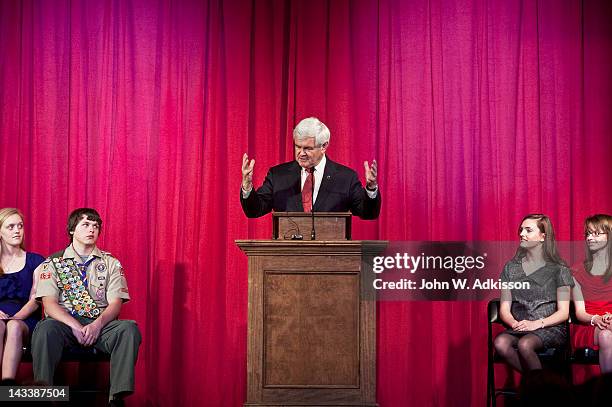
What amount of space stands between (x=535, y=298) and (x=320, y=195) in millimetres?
1372

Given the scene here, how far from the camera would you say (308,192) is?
4.90 meters

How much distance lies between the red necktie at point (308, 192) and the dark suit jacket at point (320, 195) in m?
0.02

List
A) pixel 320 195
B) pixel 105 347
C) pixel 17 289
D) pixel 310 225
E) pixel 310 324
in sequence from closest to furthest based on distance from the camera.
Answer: pixel 310 324
pixel 310 225
pixel 105 347
pixel 320 195
pixel 17 289

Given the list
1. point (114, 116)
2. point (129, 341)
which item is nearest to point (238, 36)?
point (114, 116)

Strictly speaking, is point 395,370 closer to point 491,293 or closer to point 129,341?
point 491,293

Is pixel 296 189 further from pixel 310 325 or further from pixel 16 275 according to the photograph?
pixel 16 275

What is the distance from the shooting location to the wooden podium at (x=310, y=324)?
4.14m

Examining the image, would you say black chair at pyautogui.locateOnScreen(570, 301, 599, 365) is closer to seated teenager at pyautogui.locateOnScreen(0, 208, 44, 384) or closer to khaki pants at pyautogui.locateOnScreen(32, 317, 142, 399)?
khaki pants at pyautogui.locateOnScreen(32, 317, 142, 399)

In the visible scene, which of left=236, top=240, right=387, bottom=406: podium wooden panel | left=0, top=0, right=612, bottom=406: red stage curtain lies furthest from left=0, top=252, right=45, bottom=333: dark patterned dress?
left=236, top=240, right=387, bottom=406: podium wooden panel

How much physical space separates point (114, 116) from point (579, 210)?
129 inches

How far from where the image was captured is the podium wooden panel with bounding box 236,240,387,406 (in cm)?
414

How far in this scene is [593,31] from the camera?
5.96 m

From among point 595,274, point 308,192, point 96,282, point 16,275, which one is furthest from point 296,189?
point 595,274

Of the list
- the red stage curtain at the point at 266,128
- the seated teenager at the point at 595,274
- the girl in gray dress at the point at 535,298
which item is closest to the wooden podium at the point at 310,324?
the girl in gray dress at the point at 535,298
